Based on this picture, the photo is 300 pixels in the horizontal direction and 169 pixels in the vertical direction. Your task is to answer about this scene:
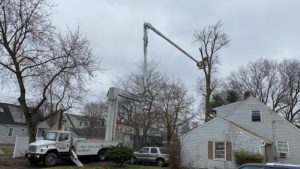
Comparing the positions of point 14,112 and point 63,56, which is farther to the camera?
point 14,112

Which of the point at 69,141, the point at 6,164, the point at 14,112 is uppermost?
the point at 14,112

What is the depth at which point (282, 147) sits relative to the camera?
31656 millimetres

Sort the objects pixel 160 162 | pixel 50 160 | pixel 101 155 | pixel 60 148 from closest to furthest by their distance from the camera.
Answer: pixel 50 160, pixel 60 148, pixel 101 155, pixel 160 162

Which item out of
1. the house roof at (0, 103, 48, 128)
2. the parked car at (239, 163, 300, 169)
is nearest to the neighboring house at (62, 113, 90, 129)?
the house roof at (0, 103, 48, 128)

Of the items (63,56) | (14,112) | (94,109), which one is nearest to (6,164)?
(63,56)

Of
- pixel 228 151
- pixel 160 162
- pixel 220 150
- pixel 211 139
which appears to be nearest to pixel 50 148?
pixel 160 162

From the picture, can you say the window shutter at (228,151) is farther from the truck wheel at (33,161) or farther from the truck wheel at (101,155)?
Result: the truck wheel at (33,161)

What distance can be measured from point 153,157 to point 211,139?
5.05 m

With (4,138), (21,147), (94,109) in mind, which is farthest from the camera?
(94,109)

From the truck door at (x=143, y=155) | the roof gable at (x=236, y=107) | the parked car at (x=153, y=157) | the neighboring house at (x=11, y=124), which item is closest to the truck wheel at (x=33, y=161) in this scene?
the parked car at (x=153, y=157)

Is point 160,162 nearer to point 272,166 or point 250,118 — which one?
point 250,118

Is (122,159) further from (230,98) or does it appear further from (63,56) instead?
(230,98)

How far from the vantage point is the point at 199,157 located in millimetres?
29281

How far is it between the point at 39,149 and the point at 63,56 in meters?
8.47
